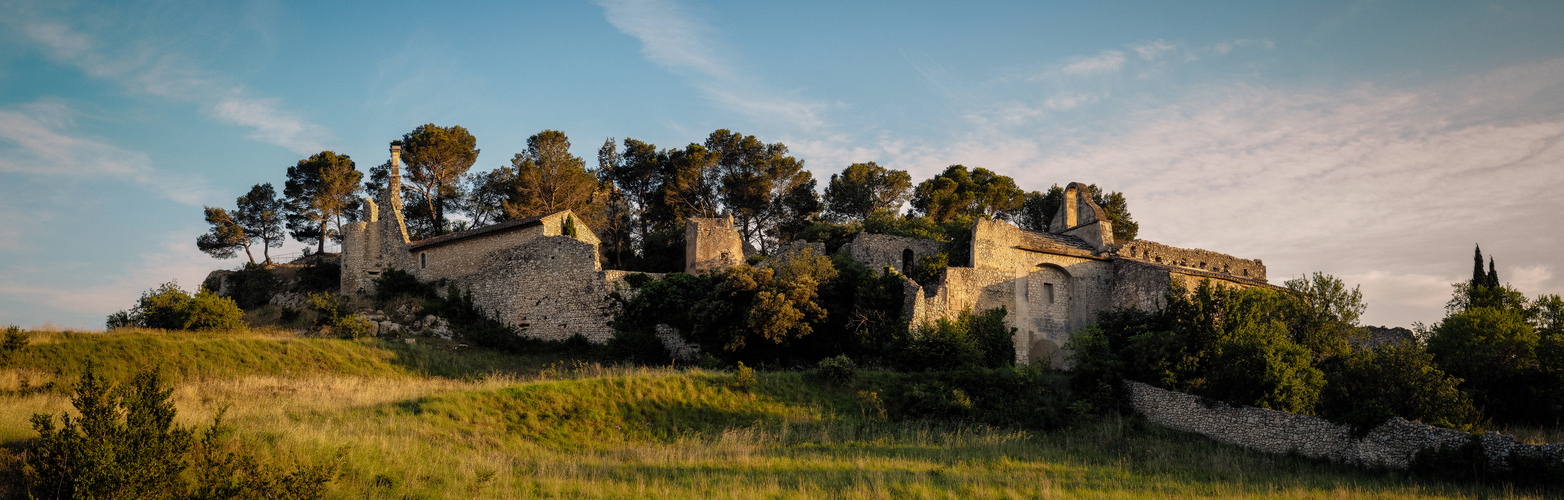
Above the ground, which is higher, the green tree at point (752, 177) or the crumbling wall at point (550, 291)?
the green tree at point (752, 177)

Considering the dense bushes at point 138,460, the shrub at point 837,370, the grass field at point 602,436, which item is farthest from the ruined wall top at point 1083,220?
the dense bushes at point 138,460

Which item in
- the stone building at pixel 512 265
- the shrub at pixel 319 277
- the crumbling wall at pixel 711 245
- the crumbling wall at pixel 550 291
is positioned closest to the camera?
the crumbling wall at pixel 550 291

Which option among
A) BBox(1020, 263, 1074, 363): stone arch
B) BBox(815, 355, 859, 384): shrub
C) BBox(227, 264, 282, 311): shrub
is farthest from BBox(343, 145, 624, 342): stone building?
BBox(1020, 263, 1074, 363): stone arch

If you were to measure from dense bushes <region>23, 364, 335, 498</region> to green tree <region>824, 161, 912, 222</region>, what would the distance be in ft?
107

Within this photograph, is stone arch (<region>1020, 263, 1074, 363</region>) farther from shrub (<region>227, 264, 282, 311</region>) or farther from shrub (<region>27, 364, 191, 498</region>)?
shrub (<region>227, 264, 282, 311</region>)

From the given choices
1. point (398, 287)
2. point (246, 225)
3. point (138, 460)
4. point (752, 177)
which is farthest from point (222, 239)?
point (138, 460)

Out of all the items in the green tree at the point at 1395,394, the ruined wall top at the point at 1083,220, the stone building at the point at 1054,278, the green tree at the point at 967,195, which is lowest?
the green tree at the point at 1395,394

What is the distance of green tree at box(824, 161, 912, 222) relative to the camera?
137 feet

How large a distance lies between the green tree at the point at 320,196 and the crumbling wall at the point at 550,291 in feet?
49.2

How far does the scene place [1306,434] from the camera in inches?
734

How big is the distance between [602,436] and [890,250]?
607 inches

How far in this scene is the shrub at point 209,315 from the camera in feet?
79.8

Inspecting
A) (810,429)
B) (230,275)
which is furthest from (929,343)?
(230,275)

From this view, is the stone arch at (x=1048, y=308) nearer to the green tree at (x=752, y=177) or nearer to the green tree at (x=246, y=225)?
the green tree at (x=752, y=177)
